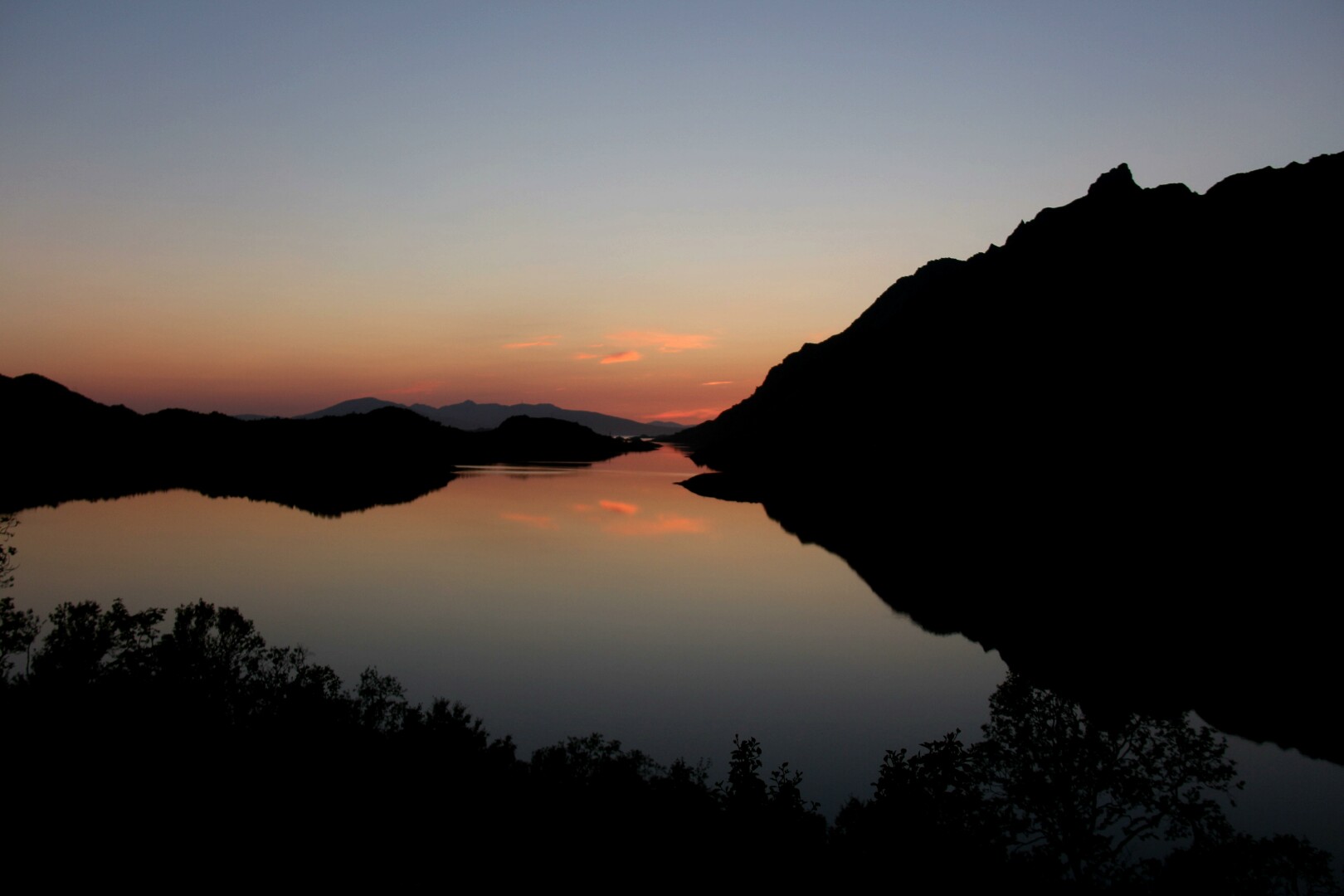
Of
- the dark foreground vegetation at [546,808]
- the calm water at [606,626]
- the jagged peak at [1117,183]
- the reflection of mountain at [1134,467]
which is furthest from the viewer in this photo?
the jagged peak at [1117,183]

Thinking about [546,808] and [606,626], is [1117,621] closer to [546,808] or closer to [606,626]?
[606,626]

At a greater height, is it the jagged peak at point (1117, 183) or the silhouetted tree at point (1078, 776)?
the jagged peak at point (1117, 183)

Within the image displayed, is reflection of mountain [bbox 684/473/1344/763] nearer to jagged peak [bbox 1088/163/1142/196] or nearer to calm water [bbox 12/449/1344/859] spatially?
calm water [bbox 12/449/1344/859]

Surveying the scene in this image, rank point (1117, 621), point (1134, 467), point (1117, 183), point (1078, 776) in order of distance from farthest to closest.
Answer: point (1117, 183) < point (1134, 467) < point (1117, 621) < point (1078, 776)

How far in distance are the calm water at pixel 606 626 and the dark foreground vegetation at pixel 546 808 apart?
11.0 metres

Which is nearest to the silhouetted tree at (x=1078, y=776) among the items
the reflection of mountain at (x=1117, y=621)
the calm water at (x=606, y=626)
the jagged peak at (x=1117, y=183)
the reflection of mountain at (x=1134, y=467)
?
the calm water at (x=606, y=626)

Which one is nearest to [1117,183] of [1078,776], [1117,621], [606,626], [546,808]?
[1117,621]

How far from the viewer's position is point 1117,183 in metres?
158

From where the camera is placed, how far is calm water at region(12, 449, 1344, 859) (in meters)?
37.2

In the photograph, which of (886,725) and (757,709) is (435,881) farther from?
(886,725)

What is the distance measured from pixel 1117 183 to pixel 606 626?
161 meters

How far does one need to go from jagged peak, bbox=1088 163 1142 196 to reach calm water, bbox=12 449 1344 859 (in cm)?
11363

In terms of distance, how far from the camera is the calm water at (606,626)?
122 feet

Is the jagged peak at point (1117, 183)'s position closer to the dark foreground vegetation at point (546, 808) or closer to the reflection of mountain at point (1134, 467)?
the reflection of mountain at point (1134, 467)
